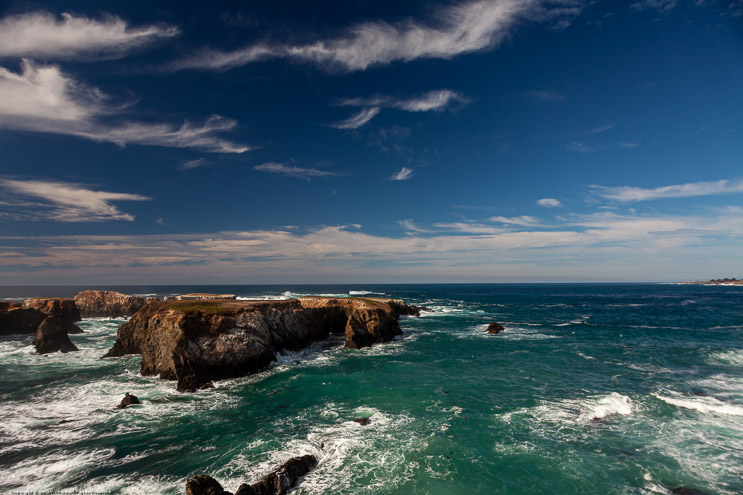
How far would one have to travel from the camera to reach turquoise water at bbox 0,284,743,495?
14.4 metres

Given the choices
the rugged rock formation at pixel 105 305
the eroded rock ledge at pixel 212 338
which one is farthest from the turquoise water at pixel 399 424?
the rugged rock formation at pixel 105 305

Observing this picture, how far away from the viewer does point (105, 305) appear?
74.3 metres

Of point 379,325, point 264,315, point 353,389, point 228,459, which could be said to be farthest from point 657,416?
point 264,315

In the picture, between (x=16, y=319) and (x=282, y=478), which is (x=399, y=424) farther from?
(x=16, y=319)

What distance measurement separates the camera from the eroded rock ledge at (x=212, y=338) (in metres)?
27.9

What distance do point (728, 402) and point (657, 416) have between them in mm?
7032

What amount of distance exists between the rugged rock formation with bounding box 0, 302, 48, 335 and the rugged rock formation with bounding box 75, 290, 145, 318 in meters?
21.7

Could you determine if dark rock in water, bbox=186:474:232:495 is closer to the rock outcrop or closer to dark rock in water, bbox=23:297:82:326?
the rock outcrop

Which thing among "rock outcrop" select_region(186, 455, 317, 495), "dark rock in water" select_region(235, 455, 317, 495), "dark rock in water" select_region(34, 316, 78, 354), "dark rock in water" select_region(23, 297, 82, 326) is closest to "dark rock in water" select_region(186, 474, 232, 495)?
"rock outcrop" select_region(186, 455, 317, 495)

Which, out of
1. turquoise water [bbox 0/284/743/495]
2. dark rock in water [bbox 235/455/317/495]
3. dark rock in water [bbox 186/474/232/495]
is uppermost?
dark rock in water [bbox 186/474/232/495]

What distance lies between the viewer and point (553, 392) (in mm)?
25234

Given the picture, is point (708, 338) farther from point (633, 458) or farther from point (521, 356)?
point (633, 458)

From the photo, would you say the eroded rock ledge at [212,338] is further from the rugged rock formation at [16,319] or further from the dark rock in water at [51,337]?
the rugged rock formation at [16,319]

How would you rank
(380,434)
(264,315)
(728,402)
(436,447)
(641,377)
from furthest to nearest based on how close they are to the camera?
(264,315) < (641,377) < (728,402) < (380,434) < (436,447)
